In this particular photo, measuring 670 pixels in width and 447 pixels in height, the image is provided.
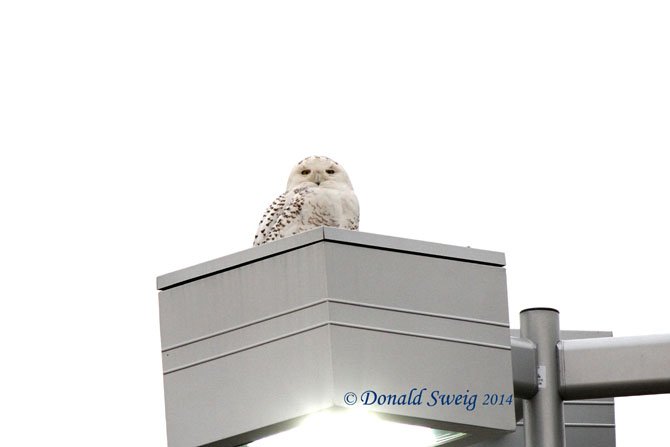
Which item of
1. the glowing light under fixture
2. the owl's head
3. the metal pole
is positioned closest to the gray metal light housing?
the glowing light under fixture

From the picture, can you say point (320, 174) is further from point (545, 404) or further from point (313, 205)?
point (545, 404)

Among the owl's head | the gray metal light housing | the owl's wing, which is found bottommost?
the gray metal light housing

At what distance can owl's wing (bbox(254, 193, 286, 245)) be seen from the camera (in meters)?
3.34

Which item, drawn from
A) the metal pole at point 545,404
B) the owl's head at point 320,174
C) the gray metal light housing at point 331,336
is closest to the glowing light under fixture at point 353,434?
the gray metal light housing at point 331,336

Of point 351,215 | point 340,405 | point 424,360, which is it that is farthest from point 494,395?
point 351,215

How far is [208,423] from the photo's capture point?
8.71 feet

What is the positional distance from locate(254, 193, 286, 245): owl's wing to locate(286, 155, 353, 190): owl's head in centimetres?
15

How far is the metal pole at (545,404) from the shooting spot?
9.93ft

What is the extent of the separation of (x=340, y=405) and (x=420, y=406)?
144 mm

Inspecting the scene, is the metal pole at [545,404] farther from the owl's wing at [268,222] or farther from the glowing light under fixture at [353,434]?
the owl's wing at [268,222]

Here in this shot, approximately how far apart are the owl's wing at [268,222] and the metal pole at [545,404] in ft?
2.04

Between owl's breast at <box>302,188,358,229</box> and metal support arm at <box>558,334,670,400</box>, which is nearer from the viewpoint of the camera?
metal support arm at <box>558,334,670,400</box>

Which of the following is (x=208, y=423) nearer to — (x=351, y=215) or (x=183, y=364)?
(x=183, y=364)

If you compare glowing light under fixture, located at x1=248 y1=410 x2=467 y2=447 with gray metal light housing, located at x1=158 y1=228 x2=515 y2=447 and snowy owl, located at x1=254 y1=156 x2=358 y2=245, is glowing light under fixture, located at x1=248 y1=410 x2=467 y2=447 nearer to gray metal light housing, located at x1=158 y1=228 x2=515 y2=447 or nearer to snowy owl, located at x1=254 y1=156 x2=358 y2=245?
gray metal light housing, located at x1=158 y1=228 x2=515 y2=447
